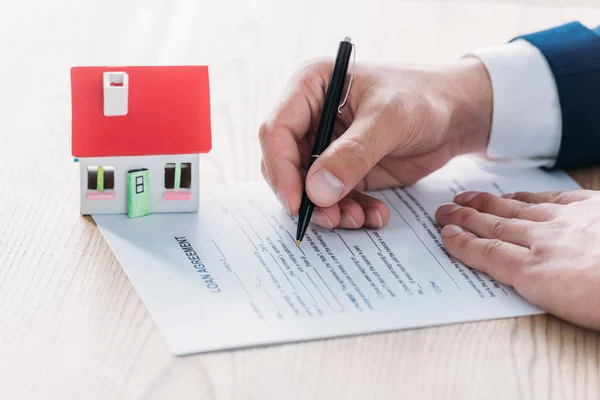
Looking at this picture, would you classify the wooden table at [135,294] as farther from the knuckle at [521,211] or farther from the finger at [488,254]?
the knuckle at [521,211]

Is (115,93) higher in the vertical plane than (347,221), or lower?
higher

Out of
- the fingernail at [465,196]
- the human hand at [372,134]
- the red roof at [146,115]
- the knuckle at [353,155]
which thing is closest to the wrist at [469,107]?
the human hand at [372,134]

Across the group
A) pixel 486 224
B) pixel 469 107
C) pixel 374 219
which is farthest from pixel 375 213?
pixel 469 107

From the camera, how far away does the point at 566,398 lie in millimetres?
721

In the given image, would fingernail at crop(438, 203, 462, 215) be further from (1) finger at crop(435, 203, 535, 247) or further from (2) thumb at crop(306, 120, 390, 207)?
(2) thumb at crop(306, 120, 390, 207)

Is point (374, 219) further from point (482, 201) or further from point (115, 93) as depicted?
point (115, 93)

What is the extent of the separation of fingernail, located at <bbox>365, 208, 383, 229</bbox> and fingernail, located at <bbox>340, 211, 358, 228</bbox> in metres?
0.02

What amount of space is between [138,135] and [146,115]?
24mm

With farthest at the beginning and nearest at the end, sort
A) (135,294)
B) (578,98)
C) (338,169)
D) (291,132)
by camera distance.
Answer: (578,98) → (291,132) → (338,169) → (135,294)

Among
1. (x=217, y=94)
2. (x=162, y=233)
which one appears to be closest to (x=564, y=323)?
(x=162, y=233)

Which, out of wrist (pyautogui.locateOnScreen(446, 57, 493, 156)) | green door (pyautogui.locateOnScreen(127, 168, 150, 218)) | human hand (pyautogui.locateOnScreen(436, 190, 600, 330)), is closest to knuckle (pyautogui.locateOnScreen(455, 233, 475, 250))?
human hand (pyautogui.locateOnScreen(436, 190, 600, 330))

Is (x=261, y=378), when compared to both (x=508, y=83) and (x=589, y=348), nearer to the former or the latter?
(x=589, y=348)

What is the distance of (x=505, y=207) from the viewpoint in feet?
3.27

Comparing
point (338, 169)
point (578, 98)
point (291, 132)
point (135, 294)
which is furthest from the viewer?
point (578, 98)
